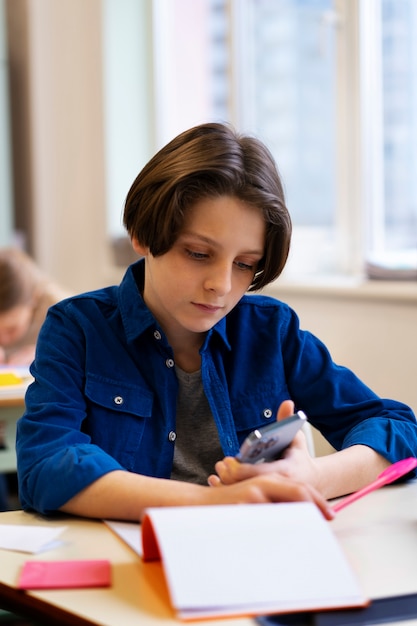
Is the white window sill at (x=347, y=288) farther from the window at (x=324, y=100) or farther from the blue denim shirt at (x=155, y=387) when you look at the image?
the blue denim shirt at (x=155, y=387)

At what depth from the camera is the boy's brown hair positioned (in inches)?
50.1

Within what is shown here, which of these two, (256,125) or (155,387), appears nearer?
(155,387)

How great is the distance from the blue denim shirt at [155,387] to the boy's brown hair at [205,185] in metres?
0.14

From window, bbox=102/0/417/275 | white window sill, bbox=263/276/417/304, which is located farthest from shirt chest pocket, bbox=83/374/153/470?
window, bbox=102/0/417/275

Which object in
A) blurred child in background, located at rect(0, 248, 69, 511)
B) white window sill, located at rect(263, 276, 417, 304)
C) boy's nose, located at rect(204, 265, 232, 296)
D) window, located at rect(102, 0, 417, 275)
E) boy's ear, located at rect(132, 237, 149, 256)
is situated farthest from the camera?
window, located at rect(102, 0, 417, 275)

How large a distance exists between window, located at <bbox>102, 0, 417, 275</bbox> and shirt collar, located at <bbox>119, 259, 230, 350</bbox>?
5.25 ft

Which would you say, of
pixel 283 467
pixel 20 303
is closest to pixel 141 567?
pixel 283 467

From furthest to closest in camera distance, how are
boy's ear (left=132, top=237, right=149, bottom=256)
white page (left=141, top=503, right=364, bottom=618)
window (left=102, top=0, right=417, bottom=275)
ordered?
window (left=102, top=0, right=417, bottom=275) → boy's ear (left=132, top=237, right=149, bottom=256) → white page (left=141, top=503, right=364, bottom=618)

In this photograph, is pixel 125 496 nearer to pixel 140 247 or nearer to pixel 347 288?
pixel 140 247

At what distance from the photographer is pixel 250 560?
87cm

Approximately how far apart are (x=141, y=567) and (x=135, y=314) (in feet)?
1.65

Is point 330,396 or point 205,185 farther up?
point 205,185

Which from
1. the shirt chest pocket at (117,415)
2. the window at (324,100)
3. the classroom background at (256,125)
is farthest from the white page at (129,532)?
the window at (324,100)

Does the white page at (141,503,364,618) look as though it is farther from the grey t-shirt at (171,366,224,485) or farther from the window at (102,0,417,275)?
the window at (102,0,417,275)
